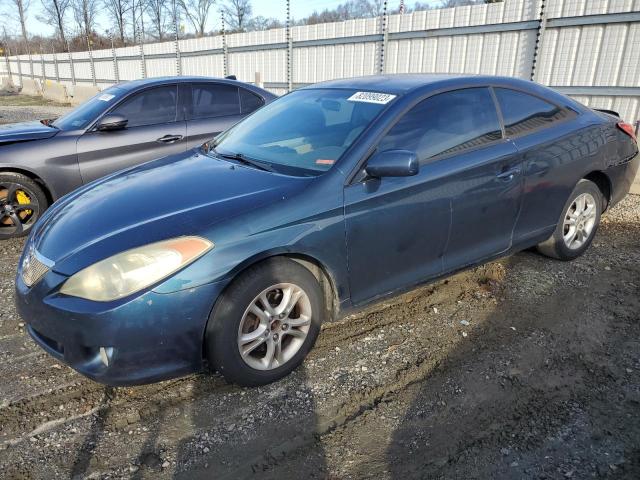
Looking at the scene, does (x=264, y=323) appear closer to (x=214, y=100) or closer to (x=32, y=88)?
(x=214, y=100)

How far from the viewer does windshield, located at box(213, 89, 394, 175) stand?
3004 mm

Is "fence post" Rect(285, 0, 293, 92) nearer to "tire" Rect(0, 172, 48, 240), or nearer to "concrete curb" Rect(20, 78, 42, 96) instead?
"tire" Rect(0, 172, 48, 240)

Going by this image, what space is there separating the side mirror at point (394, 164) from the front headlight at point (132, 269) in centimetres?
104

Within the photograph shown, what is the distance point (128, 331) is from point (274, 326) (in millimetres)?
767

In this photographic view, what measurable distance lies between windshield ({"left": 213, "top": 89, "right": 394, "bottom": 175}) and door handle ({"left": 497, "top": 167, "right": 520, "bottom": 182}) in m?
0.98

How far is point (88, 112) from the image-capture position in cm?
542

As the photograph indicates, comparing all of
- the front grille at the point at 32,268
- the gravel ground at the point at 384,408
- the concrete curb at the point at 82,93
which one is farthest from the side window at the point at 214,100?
the concrete curb at the point at 82,93

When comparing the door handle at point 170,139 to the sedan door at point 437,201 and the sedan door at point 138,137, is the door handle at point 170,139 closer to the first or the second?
the sedan door at point 138,137

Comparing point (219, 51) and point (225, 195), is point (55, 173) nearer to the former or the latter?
point (225, 195)

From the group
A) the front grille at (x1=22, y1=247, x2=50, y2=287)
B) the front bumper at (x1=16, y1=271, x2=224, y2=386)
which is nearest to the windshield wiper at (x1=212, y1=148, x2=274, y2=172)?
the front bumper at (x1=16, y1=271, x2=224, y2=386)

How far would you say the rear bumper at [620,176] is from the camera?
432 centimetres

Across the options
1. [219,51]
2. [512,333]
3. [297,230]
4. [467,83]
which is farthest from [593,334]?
[219,51]

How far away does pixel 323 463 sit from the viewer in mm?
2209

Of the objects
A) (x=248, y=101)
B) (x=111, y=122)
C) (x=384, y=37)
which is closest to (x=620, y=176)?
(x=248, y=101)
